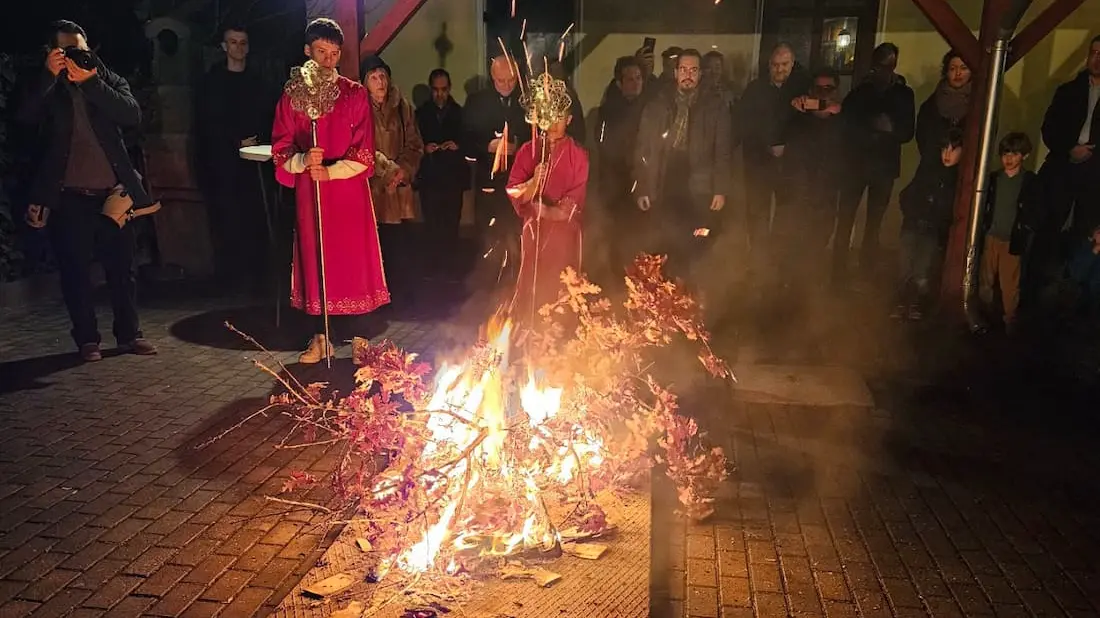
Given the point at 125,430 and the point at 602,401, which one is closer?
the point at 602,401

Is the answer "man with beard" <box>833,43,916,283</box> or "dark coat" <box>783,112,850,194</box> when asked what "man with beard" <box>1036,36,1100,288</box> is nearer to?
"man with beard" <box>833,43,916,283</box>

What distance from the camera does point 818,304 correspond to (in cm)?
867

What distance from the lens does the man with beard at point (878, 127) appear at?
8.36 meters

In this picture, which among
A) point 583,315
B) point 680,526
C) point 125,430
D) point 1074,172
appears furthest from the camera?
point 1074,172

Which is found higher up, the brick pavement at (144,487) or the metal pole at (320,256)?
the metal pole at (320,256)

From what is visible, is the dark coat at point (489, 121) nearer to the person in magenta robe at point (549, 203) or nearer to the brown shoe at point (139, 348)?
the person in magenta robe at point (549, 203)

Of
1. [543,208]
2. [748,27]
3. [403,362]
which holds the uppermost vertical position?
[748,27]

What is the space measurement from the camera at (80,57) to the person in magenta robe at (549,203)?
310 centimetres

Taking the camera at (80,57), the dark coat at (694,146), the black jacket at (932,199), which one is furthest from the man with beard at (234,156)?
the black jacket at (932,199)

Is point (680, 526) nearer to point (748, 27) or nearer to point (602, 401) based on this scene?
point (602, 401)

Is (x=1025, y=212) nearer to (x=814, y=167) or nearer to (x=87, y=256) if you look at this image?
(x=814, y=167)

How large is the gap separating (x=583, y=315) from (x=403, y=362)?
47.5 inches

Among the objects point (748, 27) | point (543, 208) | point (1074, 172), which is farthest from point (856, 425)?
point (748, 27)

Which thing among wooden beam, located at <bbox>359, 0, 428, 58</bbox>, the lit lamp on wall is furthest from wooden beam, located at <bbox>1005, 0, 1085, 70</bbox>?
wooden beam, located at <bbox>359, 0, 428, 58</bbox>
